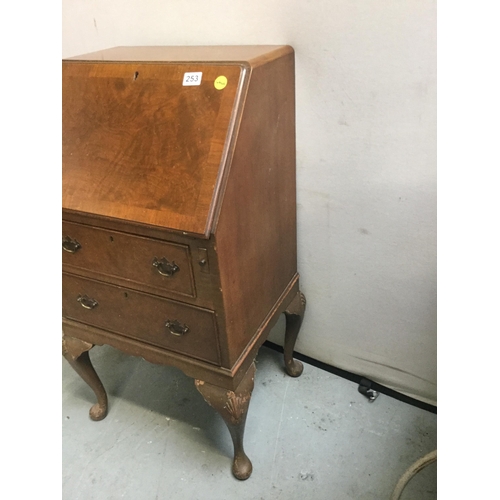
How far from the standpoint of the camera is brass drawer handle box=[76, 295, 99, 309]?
127 centimetres

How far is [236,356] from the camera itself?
1.16m

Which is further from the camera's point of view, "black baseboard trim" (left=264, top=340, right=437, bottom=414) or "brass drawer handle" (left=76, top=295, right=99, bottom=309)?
"black baseboard trim" (left=264, top=340, right=437, bottom=414)

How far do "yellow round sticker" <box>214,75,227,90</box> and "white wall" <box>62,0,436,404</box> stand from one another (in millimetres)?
319

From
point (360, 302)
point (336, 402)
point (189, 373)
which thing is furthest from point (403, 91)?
point (336, 402)

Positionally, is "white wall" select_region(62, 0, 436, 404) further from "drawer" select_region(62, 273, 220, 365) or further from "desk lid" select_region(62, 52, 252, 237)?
"drawer" select_region(62, 273, 220, 365)

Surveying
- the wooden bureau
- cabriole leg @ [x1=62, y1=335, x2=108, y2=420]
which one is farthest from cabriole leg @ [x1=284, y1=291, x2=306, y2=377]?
cabriole leg @ [x1=62, y1=335, x2=108, y2=420]

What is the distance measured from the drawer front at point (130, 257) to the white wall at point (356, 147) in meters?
0.52

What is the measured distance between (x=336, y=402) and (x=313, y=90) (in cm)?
98

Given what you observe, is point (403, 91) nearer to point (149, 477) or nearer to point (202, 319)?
point (202, 319)

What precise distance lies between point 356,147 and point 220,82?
436mm

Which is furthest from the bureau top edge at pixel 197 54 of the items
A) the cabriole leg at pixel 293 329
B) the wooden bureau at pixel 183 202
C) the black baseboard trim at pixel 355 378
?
the black baseboard trim at pixel 355 378

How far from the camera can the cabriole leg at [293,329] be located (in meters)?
1.51

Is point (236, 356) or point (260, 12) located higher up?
point (260, 12)

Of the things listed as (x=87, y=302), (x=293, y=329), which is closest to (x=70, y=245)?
(x=87, y=302)
